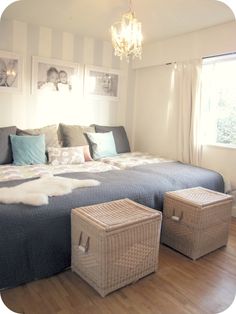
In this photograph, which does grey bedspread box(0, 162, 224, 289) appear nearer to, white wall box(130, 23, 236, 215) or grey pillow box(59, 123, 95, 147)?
grey pillow box(59, 123, 95, 147)

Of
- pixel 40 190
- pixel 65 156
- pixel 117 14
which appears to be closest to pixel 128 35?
pixel 117 14

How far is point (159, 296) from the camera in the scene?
5.70 ft

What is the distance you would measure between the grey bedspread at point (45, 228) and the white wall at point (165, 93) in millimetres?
1180

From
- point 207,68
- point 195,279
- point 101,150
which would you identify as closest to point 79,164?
point 101,150

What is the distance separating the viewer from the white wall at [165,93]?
10.2ft

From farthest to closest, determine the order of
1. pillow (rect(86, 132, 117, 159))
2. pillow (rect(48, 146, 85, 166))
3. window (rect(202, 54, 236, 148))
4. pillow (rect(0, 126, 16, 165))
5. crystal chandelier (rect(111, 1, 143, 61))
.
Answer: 1. pillow (rect(86, 132, 117, 159))
2. window (rect(202, 54, 236, 148))
3. pillow (rect(48, 146, 85, 166))
4. pillow (rect(0, 126, 16, 165))
5. crystal chandelier (rect(111, 1, 143, 61))

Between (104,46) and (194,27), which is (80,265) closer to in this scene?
(194,27)

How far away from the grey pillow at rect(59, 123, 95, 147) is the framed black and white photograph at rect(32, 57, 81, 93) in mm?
507

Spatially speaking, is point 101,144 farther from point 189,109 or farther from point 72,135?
point 189,109

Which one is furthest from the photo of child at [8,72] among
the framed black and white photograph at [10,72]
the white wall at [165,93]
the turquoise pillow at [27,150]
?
the white wall at [165,93]

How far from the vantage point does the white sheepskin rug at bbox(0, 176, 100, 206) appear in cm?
182

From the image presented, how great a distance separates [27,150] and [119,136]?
144cm

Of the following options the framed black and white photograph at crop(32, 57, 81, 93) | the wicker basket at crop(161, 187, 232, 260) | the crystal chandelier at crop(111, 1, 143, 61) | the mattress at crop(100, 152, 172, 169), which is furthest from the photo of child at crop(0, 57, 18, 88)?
the wicker basket at crop(161, 187, 232, 260)

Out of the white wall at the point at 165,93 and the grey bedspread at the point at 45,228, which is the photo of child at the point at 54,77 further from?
the grey bedspread at the point at 45,228
